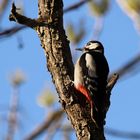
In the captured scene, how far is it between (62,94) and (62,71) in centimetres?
13

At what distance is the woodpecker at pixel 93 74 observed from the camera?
3.12 meters

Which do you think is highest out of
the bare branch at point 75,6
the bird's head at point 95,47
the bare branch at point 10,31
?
the bird's head at point 95,47

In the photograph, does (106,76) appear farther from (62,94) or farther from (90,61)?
(62,94)

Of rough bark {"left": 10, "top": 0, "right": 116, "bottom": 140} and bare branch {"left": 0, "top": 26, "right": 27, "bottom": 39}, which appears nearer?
bare branch {"left": 0, "top": 26, "right": 27, "bottom": 39}

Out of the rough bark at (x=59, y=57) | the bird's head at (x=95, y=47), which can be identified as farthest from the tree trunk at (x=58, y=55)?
the bird's head at (x=95, y=47)

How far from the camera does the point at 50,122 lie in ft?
13.5

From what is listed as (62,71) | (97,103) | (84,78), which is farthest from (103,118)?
(84,78)

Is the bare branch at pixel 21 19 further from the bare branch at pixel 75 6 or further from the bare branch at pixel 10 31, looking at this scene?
the bare branch at pixel 75 6

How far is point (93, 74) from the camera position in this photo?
3.46m

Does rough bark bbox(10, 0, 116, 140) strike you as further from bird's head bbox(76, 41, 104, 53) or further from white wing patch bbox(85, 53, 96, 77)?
bird's head bbox(76, 41, 104, 53)

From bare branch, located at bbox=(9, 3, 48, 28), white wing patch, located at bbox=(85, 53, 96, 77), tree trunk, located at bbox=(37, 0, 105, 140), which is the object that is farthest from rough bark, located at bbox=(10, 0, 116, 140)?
white wing patch, located at bbox=(85, 53, 96, 77)

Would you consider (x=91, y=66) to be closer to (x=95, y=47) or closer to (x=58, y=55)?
(x=95, y=47)

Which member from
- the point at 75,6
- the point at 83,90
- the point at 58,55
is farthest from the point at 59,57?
the point at 83,90

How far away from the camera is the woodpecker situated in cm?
312
